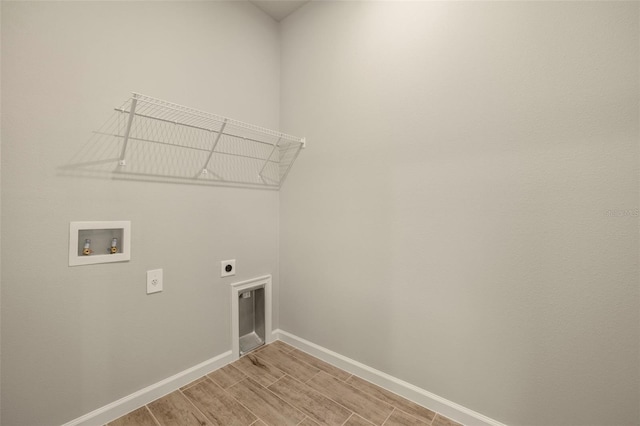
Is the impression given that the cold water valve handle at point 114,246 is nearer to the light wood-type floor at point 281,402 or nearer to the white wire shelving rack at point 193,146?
the white wire shelving rack at point 193,146

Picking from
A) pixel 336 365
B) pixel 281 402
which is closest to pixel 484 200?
pixel 336 365

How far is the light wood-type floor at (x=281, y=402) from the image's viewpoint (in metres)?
1.45

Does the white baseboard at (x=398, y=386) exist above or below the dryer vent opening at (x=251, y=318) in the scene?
below

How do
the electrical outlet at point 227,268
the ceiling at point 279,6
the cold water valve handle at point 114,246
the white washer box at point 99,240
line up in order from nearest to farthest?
the white washer box at point 99,240
the cold water valve handle at point 114,246
the electrical outlet at point 227,268
the ceiling at point 279,6

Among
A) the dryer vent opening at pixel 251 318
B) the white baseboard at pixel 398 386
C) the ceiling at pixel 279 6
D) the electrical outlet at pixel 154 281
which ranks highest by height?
the ceiling at pixel 279 6

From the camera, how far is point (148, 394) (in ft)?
5.14

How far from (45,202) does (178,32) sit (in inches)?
48.8

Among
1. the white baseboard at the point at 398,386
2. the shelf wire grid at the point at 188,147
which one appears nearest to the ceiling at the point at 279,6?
the shelf wire grid at the point at 188,147

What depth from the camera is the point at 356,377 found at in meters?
1.83

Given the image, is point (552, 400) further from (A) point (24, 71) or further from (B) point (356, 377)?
(A) point (24, 71)

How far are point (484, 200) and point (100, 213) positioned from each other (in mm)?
2002

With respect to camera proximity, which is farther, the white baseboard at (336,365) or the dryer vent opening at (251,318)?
the dryer vent opening at (251,318)

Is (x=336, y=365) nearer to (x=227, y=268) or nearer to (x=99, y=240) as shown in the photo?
(x=227, y=268)

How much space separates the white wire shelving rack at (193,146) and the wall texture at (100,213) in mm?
91
